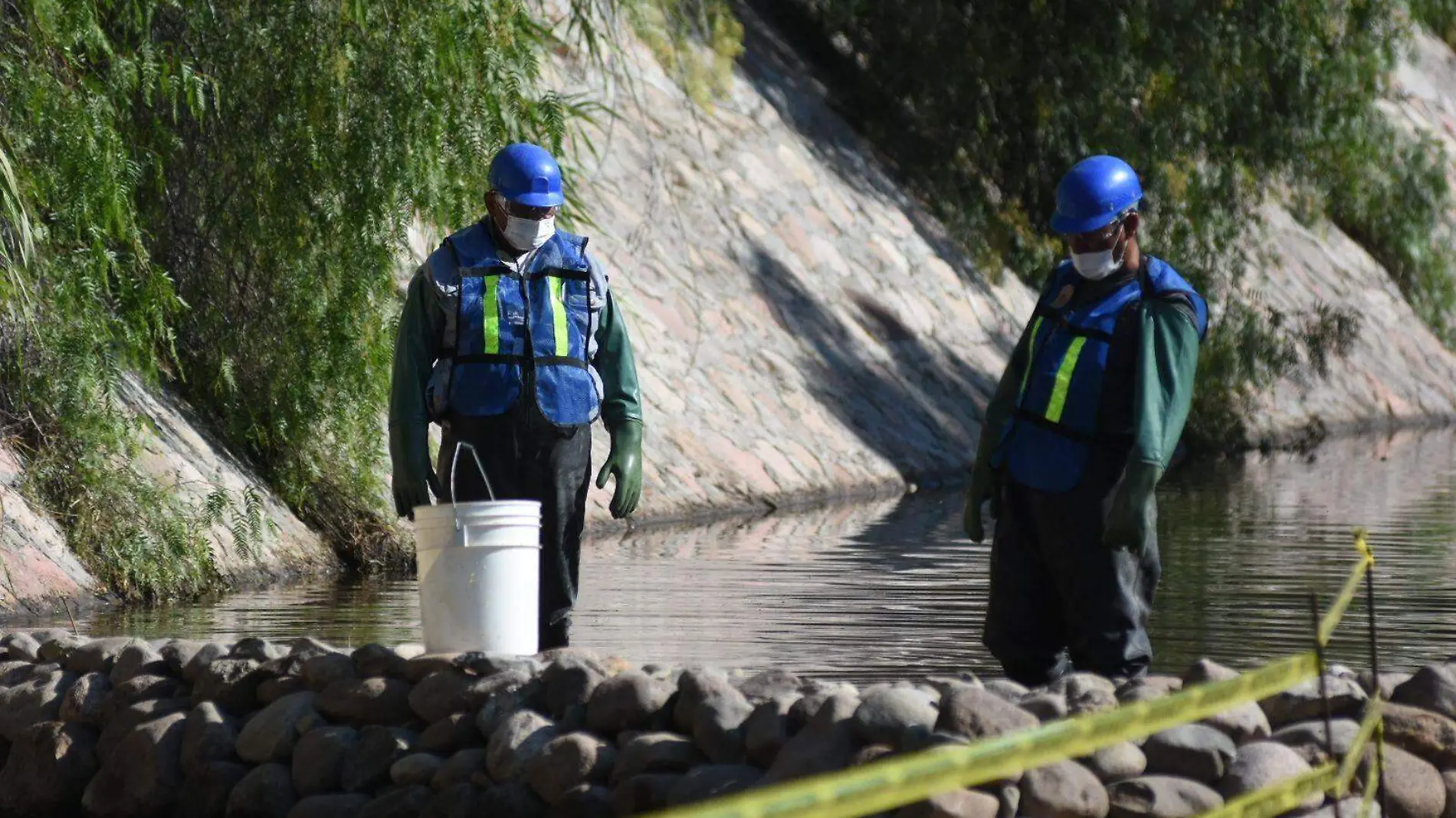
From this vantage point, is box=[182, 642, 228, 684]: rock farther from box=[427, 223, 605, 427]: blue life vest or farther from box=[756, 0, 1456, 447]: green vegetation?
box=[756, 0, 1456, 447]: green vegetation

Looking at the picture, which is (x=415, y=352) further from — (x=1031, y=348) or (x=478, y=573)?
(x=1031, y=348)

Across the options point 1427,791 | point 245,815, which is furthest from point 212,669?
point 1427,791

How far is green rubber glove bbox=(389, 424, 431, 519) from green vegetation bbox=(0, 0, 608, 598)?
2.98 metres

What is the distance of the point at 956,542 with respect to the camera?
1448 centimetres

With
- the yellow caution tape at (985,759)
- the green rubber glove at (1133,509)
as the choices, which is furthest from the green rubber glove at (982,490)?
the yellow caution tape at (985,759)

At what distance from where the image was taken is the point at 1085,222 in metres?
6.79

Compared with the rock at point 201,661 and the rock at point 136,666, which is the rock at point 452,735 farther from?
the rock at point 136,666

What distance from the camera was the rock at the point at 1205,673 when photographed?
20.2 feet

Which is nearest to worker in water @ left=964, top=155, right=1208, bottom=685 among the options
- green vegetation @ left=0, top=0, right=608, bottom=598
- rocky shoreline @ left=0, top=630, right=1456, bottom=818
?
rocky shoreline @ left=0, top=630, right=1456, bottom=818

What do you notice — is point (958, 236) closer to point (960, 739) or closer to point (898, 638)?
point (898, 638)

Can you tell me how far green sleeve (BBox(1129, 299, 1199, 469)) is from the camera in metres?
6.59

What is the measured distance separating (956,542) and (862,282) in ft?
25.7

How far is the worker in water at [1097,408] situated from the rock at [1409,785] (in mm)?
925

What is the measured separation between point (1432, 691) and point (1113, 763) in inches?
44.8
